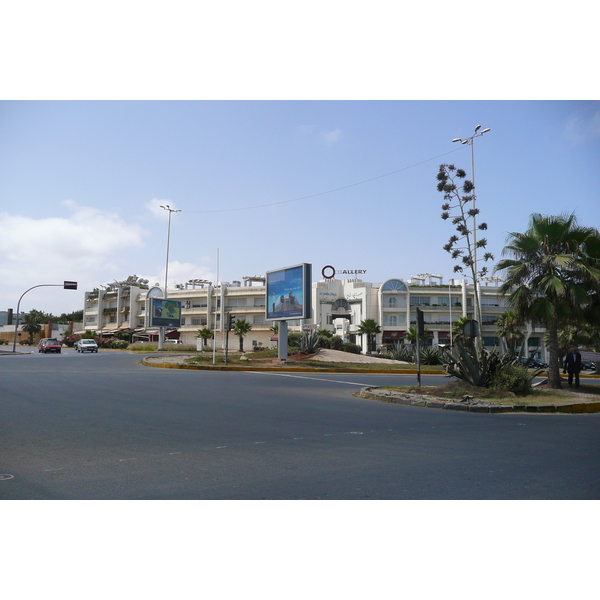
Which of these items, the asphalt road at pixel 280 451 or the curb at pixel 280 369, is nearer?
the asphalt road at pixel 280 451

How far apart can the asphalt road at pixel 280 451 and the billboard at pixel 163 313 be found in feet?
136

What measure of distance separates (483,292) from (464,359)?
67713 millimetres

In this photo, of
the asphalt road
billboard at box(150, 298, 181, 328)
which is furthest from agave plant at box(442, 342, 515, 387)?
billboard at box(150, 298, 181, 328)

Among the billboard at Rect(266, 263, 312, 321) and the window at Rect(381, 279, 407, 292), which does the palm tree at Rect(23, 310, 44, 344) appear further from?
the billboard at Rect(266, 263, 312, 321)

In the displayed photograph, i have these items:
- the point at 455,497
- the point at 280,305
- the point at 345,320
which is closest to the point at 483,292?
the point at 345,320

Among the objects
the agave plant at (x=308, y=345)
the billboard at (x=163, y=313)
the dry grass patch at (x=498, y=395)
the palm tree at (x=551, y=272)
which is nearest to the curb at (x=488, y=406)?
the dry grass patch at (x=498, y=395)

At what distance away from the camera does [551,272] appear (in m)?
15.9

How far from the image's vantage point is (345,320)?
75.1 metres

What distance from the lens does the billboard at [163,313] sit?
52969 mm

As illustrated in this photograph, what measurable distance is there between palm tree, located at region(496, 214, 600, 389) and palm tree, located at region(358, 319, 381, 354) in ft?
177

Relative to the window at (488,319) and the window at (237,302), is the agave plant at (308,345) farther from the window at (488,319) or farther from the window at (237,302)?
the window at (488,319)

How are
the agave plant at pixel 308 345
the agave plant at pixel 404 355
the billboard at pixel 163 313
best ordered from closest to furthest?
the agave plant at pixel 308 345
the agave plant at pixel 404 355
the billboard at pixel 163 313

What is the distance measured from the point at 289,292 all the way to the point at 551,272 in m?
17.2

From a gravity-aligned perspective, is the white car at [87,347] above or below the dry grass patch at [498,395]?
above
